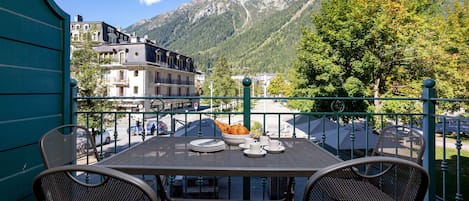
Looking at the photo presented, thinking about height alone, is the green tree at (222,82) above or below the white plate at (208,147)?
above

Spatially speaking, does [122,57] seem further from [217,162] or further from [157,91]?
[217,162]

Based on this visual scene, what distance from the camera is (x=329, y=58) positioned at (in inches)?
361

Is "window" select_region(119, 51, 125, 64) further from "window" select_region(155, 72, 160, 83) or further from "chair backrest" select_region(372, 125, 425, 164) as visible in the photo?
"chair backrest" select_region(372, 125, 425, 164)

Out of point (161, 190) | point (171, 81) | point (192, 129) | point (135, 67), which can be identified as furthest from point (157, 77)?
point (161, 190)

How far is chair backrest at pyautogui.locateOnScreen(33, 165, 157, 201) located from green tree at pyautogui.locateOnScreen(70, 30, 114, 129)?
991 centimetres

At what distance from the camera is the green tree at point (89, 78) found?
10.2 metres

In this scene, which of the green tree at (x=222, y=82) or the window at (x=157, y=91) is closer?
the window at (x=157, y=91)

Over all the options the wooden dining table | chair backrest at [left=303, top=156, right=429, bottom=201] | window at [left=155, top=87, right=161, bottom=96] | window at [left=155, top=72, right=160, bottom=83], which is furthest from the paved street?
window at [left=155, top=72, right=160, bottom=83]

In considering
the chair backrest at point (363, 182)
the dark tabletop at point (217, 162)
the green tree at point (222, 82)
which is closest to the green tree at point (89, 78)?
the dark tabletop at point (217, 162)

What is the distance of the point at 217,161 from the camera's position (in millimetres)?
1443

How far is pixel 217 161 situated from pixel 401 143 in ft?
3.74

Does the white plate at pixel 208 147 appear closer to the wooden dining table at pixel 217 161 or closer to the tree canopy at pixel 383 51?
the wooden dining table at pixel 217 161

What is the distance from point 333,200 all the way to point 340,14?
31.6ft

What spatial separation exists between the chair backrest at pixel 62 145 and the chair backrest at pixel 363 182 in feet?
4.20
